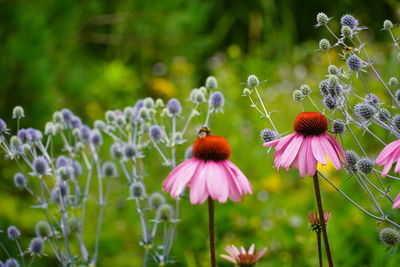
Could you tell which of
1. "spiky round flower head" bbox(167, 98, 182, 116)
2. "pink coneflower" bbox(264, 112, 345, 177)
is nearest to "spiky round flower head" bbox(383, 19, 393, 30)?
"pink coneflower" bbox(264, 112, 345, 177)

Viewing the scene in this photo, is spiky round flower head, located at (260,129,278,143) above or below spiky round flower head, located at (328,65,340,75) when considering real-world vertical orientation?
below

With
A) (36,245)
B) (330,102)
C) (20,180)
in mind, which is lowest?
(36,245)

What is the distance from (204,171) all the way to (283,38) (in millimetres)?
3900

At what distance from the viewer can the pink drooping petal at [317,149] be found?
0.62 m

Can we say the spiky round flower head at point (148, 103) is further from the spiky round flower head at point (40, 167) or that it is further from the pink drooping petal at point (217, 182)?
the pink drooping petal at point (217, 182)

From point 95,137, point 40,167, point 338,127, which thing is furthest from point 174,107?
point 338,127

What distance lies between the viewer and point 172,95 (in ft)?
9.95

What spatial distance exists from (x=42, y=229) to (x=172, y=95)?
7.17ft

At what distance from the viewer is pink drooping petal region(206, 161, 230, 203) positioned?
608mm

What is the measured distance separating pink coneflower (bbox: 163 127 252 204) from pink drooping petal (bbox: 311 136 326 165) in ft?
0.31

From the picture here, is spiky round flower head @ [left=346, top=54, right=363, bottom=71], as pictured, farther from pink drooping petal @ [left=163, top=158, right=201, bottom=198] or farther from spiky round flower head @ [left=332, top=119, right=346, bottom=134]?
pink drooping petal @ [left=163, top=158, right=201, bottom=198]

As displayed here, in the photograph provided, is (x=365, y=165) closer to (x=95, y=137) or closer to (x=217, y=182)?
(x=217, y=182)

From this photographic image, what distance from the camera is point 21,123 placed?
201cm

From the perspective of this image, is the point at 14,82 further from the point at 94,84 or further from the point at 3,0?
the point at 94,84
